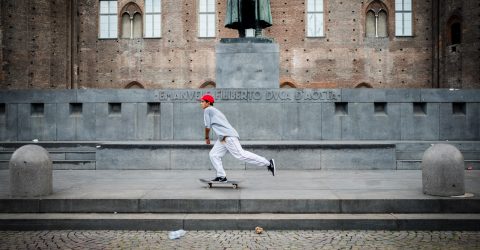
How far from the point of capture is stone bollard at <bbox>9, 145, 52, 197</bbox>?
263 inches

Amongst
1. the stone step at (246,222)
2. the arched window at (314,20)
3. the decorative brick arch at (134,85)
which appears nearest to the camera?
the stone step at (246,222)

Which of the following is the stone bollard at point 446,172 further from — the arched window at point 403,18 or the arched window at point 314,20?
the arched window at point 403,18

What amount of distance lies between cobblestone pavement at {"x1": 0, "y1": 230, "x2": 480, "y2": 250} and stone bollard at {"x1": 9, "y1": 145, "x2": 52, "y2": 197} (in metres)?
0.89

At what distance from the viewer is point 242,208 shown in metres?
6.39

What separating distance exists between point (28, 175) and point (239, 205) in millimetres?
3329

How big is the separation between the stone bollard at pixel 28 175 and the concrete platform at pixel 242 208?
22 centimetres

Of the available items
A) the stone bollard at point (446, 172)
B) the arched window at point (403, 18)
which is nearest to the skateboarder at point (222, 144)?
the stone bollard at point (446, 172)

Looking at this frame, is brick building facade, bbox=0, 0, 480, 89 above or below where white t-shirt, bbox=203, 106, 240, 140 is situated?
above

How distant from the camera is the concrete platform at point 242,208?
237 inches

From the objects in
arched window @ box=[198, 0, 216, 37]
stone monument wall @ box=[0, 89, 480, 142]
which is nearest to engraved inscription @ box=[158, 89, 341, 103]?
stone monument wall @ box=[0, 89, 480, 142]

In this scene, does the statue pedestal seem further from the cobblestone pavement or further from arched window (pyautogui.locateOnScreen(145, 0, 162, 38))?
arched window (pyautogui.locateOnScreen(145, 0, 162, 38))

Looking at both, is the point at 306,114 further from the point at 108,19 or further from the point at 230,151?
the point at 108,19

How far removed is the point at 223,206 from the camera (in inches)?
253

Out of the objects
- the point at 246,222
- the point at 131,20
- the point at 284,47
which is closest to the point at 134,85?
the point at 131,20
